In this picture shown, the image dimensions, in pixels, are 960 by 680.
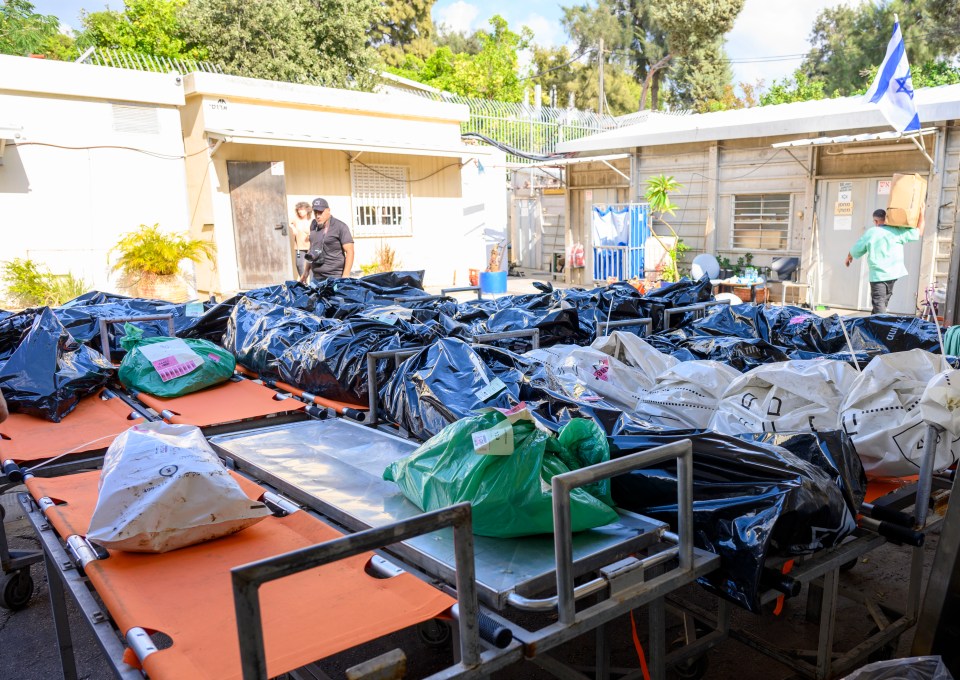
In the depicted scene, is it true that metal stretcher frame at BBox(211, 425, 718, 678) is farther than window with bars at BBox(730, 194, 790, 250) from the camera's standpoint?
No

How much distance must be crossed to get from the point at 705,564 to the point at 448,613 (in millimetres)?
744

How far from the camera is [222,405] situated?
154 inches

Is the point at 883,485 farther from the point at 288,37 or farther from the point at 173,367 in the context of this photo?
the point at 288,37

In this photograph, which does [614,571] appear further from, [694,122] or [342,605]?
[694,122]

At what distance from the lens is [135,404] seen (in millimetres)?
4047

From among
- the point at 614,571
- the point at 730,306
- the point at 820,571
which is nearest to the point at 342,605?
the point at 614,571

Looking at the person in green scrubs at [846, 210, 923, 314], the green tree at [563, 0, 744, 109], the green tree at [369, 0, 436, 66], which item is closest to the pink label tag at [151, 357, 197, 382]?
the person in green scrubs at [846, 210, 923, 314]

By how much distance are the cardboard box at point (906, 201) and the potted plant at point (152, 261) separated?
9.84 m

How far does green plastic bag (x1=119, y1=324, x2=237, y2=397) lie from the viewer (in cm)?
409

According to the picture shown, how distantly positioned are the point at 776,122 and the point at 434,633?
405 inches

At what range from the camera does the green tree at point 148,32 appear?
22812mm

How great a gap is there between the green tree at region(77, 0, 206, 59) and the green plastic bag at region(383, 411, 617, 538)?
78.2 ft


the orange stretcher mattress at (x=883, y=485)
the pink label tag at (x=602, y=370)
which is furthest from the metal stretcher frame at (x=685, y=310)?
the orange stretcher mattress at (x=883, y=485)

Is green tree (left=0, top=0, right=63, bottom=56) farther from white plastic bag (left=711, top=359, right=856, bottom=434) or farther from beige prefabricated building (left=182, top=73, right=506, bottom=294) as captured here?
white plastic bag (left=711, top=359, right=856, bottom=434)
